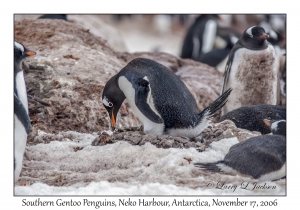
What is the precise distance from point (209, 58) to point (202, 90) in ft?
8.82

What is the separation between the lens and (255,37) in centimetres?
697

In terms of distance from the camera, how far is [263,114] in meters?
5.96

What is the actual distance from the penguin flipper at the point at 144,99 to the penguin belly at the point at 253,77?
219 centimetres

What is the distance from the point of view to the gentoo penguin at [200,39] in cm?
1247

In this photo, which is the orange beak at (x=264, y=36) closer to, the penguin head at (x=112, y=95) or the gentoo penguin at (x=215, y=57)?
the penguin head at (x=112, y=95)

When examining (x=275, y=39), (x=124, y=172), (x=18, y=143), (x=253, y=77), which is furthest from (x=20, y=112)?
(x=275, y=39)

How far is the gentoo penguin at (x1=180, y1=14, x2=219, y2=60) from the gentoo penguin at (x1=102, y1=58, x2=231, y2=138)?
716 centimetres

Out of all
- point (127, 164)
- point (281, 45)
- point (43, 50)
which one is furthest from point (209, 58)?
point (127, 164)

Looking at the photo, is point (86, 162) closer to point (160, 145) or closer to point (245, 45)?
point (160, 145)

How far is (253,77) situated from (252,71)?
7cm

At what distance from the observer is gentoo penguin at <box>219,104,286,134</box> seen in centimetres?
590

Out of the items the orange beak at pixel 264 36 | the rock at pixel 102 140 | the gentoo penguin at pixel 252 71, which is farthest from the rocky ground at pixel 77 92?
the orange beak at pixel 264 36

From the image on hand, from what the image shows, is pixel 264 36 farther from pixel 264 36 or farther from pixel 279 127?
pixel 279 127
